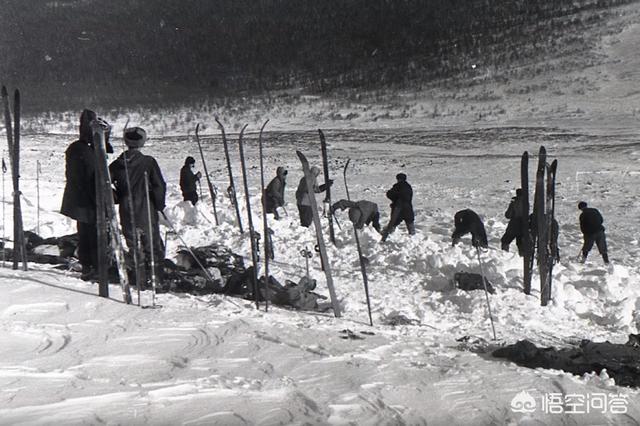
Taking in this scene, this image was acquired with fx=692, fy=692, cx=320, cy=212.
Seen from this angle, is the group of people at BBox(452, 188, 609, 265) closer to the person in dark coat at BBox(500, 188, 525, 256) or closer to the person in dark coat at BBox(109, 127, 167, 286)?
the person in dark coat at BBox(500, 188, 525, 256)

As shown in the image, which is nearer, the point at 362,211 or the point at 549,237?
the point at 549,237

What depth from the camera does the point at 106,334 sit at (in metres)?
3.95

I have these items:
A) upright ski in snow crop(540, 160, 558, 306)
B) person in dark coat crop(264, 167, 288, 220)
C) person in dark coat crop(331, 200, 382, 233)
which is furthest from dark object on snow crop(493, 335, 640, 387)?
person in dark coat crop(264, 167, 288, 220)

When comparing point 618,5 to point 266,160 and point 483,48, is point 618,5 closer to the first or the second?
point 483,48

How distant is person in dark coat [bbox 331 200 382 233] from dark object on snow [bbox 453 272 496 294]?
2562 millimetres

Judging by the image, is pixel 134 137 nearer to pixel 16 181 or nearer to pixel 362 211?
pixel 16 181

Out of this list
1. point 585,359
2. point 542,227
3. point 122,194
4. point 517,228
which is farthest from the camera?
point 517,228

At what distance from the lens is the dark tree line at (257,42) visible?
133 ft

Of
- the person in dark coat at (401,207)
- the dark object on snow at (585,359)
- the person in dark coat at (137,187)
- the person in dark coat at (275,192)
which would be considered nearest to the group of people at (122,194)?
the person in dark coat at (137,187)
